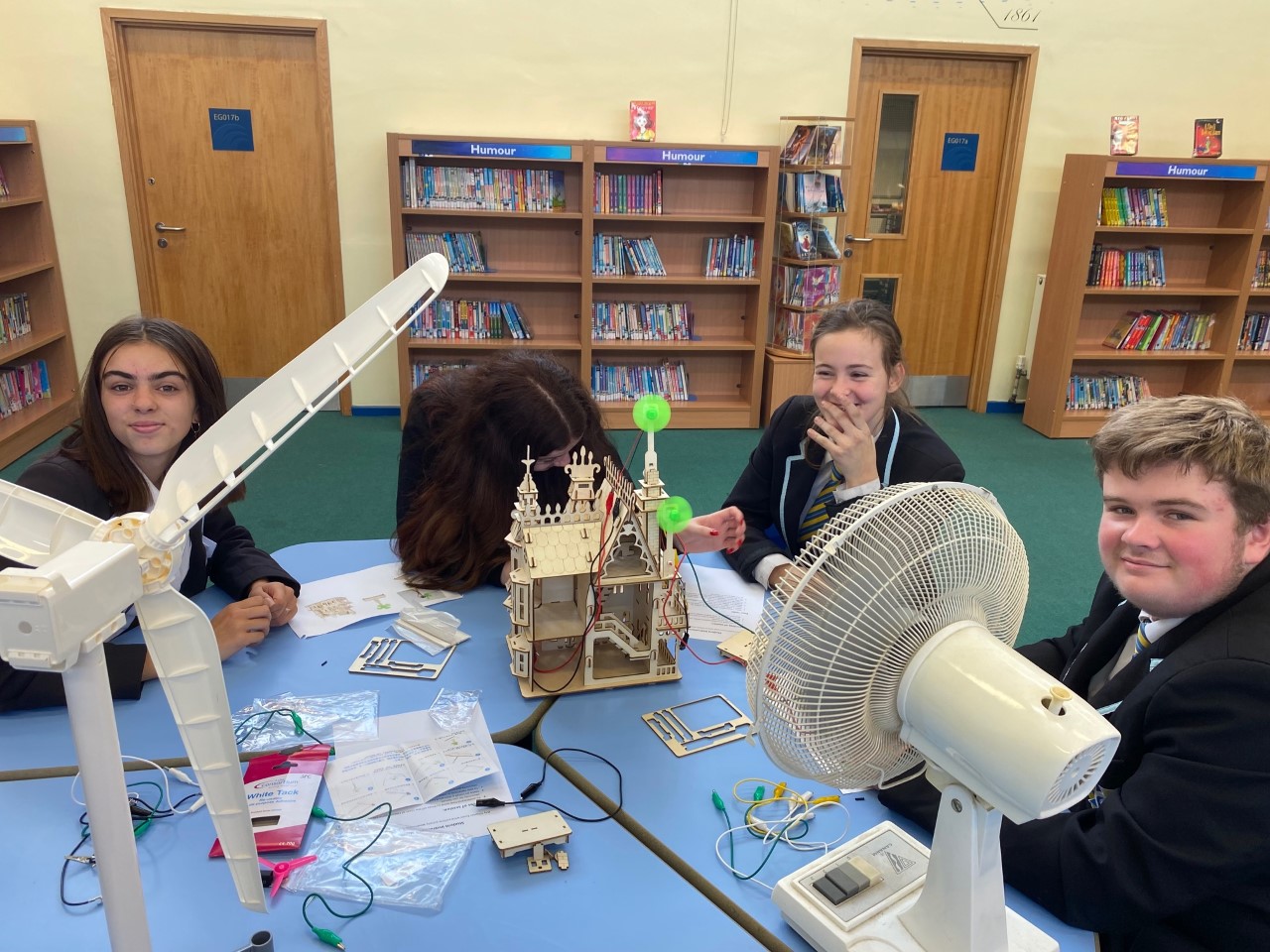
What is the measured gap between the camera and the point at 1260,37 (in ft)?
17.6

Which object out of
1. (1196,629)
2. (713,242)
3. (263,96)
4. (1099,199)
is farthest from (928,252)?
(1196,629)

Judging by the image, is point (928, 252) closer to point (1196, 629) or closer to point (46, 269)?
point (1196, 629)

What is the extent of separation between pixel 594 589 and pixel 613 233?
4.02 m

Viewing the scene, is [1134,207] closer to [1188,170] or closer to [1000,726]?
[1188,170]

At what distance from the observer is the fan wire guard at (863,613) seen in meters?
0.87

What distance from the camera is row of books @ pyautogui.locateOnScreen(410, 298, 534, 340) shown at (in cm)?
505

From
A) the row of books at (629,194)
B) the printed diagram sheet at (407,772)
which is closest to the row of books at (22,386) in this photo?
the row of books at (629,194)

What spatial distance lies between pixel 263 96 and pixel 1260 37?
5979 mm

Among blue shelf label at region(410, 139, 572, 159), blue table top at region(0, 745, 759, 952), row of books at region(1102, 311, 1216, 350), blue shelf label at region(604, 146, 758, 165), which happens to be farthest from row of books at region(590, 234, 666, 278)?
blue table top at region(0, 745, 759, 952)

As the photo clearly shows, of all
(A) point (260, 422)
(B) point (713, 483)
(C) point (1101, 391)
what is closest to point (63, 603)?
(A) point (260, 422)

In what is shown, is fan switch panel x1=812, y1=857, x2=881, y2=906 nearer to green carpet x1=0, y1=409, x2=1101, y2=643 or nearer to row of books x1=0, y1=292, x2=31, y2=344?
green carpet x1=0, y1=409, x2=1101, y2=643

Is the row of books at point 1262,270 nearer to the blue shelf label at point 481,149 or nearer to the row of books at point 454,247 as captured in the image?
the blue shelf label at point 481,149

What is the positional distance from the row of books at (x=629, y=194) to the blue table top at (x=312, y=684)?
3530mm

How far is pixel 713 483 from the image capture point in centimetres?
442
